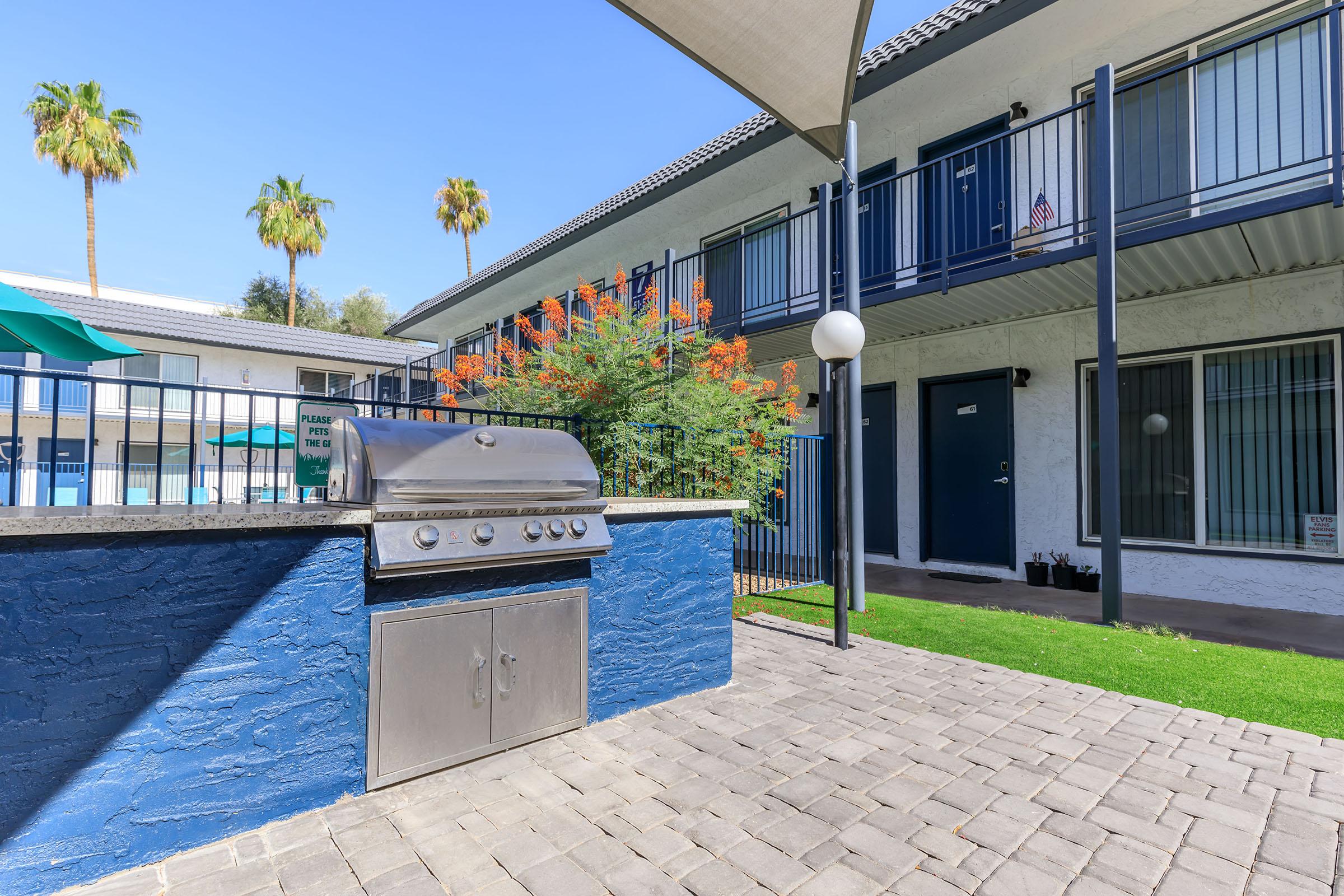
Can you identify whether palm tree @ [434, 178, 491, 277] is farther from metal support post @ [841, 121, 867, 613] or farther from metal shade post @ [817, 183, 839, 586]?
metal support post @ [841, 121, 867, 613]

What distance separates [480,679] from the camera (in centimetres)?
279

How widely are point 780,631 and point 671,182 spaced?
7.64 m

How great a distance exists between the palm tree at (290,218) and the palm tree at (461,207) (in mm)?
5141

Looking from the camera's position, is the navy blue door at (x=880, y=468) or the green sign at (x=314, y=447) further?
the navy blue door at (x=880, y=468)

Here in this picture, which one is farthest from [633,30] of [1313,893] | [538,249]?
[538,249]

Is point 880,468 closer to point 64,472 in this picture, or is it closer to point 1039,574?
point 1039,574

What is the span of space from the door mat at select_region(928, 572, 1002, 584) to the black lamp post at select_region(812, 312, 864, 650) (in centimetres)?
354

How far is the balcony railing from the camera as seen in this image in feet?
18.5

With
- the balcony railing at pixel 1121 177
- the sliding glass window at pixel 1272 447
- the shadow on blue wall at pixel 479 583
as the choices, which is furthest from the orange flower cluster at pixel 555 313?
the sliding glass window at pixel 1272 447

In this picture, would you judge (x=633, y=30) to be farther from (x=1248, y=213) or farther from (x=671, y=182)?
(x=671, y=182)

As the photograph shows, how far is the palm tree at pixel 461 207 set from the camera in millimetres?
28062

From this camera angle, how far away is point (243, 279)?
3459 centimetres

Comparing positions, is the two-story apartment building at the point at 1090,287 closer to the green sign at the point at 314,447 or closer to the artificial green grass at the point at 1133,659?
the artificial green grass at the point at 1133,659

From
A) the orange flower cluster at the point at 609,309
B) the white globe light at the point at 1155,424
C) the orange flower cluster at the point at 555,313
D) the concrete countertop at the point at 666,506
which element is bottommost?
the concrete countertop at the point at 666,506
